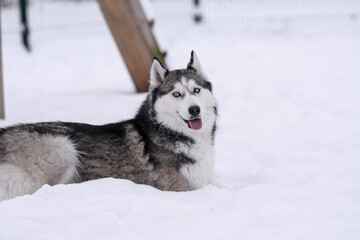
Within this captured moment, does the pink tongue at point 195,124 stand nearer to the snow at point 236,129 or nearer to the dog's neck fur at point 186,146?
the dog's neck fur at point 186,146

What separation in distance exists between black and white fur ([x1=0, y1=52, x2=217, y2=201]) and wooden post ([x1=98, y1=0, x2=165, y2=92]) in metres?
3.03

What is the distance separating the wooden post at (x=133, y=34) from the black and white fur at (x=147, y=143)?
3029 mm

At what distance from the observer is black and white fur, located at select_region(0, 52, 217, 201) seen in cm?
398

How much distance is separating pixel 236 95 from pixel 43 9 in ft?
31.9

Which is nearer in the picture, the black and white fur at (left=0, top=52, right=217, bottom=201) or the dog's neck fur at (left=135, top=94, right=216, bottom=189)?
the black and white fur at (left=0, top=52, right=217, bottom=201)

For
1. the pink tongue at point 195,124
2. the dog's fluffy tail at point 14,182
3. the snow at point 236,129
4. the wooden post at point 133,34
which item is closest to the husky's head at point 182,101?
the pink tongue at point 195,124

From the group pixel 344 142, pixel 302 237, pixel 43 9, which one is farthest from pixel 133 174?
pixel 43 9

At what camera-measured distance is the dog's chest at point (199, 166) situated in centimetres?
416

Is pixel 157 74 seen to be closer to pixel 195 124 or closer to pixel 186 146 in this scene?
pixel 195 124

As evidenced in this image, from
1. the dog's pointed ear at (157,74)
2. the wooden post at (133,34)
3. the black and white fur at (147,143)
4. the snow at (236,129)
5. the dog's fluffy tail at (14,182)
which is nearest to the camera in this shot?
the snow at (236,129)

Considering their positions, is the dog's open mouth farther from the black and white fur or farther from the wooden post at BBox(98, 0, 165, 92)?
the wooden post at BBox(98, 0, 165, 92)

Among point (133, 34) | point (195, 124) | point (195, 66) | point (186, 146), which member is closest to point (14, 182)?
point (186, 146)

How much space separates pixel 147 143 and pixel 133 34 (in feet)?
11.4

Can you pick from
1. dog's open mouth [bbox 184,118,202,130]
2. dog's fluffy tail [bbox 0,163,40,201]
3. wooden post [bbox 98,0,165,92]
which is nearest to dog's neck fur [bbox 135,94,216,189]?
dog's open mouth [bbox 184,118,202,130]
